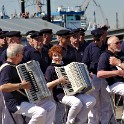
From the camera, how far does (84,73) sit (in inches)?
289

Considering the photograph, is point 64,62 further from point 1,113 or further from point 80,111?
point 1,113

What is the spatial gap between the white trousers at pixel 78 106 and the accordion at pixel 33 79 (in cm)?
93

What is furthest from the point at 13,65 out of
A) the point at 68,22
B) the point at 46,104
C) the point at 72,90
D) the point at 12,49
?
the point at 68,22

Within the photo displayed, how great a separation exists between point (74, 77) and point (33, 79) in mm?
976

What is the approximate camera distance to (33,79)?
6.39 meters

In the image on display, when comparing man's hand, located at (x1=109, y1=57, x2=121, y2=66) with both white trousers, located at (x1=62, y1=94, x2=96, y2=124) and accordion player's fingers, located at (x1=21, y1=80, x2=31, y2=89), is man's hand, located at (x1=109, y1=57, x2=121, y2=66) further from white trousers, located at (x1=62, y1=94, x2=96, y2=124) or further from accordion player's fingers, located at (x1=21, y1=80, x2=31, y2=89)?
accordion player's fingers, located at (x1=21, y1=80, x2=31, y2=89)

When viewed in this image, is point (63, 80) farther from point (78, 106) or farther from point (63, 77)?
point (78, 106)

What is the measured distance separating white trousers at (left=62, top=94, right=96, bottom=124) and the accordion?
0.93 m

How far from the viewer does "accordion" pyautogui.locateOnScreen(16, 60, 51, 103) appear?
634 cm

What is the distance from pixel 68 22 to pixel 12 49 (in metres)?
53.3

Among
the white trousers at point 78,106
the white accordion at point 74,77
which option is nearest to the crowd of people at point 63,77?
the white trousers at point 78,106

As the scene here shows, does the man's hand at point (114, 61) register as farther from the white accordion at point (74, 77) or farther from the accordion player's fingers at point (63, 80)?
the accordion player's fingers at point (63, 80)

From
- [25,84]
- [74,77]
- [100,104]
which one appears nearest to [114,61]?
[74,77]

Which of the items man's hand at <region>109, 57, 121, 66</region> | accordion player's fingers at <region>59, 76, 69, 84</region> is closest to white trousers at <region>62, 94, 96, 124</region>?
accordion player's fingers at <region>59, 76, 69, 84</region>
